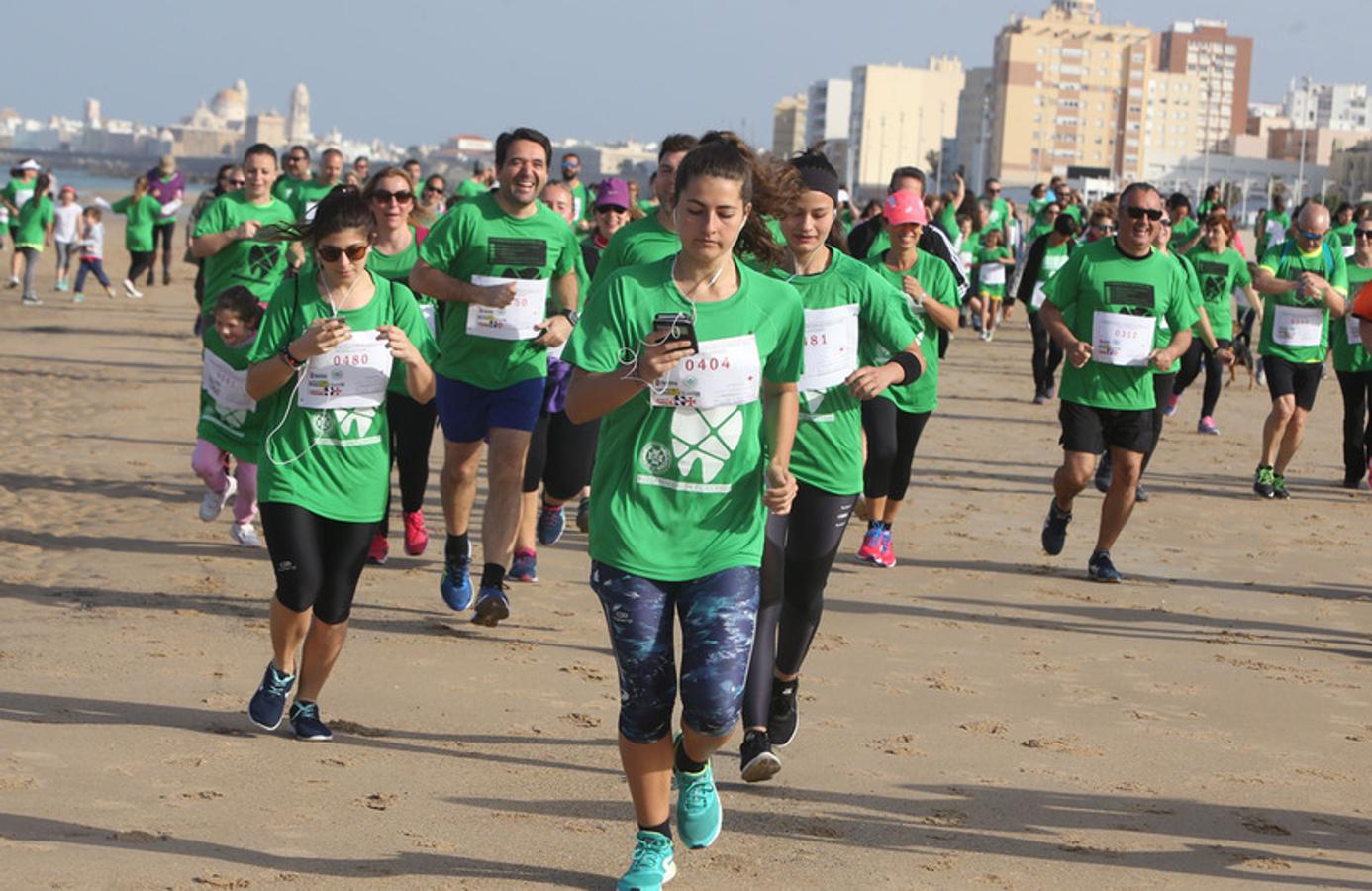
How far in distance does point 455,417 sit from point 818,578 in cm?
266

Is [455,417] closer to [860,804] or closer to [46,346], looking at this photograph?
[860,804]

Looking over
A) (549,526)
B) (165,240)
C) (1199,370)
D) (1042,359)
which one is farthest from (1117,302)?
(165,240)

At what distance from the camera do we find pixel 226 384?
9.13 m

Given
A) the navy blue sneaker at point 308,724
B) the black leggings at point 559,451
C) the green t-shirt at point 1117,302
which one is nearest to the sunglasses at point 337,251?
the navy blue sneaker at point 308,724

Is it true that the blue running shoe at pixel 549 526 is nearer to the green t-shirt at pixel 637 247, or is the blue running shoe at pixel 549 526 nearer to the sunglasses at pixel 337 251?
the green t-shirt at pixel 637 247

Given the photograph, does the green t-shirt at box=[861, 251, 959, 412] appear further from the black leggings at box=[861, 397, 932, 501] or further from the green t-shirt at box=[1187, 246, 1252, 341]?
the green t-shirt at box=[1187, 246, 1252, 341]

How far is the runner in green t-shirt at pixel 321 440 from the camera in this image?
20.8ft

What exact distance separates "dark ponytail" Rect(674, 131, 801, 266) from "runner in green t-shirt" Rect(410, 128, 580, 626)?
6.84 ft

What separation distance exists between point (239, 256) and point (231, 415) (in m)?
1.86

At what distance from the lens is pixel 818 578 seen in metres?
6.46

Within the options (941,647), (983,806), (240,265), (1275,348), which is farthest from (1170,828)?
(1275,348)

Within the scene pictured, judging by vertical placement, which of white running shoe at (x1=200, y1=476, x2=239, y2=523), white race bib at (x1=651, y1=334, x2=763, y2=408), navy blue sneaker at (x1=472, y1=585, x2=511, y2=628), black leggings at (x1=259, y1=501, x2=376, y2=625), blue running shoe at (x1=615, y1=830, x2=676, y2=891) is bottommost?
blue running shoe at (x1=615, y1=830, x2=676, y2=891)

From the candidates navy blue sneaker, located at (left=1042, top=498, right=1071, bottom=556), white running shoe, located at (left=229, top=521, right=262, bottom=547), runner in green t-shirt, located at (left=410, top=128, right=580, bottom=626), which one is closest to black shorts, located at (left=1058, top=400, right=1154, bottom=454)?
navy blue sneaker, located at (left=1042, top=498, right=1071, bottom=556)

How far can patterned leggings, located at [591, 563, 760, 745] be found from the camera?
4.97 meters
